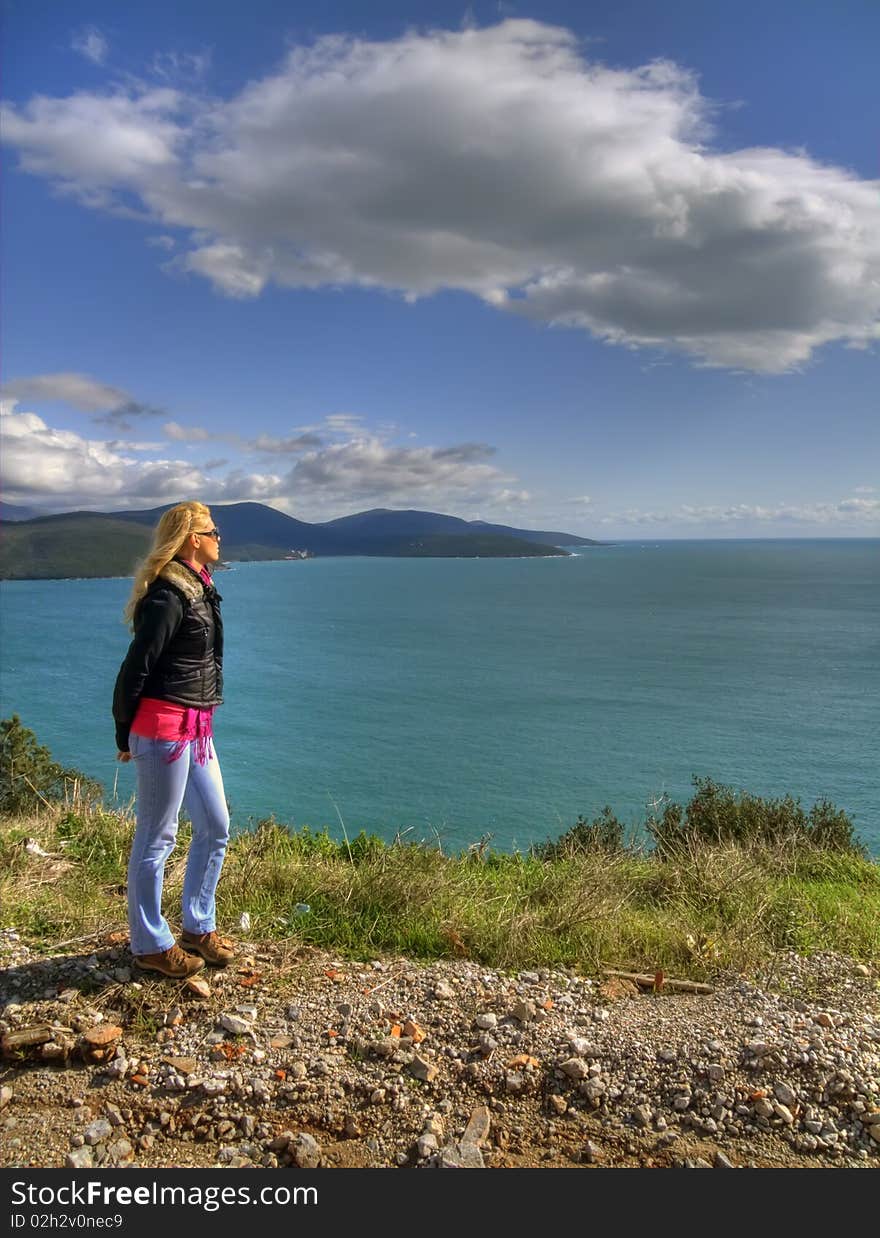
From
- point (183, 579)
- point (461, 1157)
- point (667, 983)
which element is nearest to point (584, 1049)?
point (461, 1157)

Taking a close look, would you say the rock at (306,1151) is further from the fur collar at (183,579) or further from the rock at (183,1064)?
the fur collar at (183,579)

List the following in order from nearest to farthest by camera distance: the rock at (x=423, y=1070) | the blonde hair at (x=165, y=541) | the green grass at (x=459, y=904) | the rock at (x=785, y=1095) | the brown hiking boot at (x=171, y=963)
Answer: the rock at (x=785, y=1095), the rock at (x=423, y=1070), the blonde hair at (x=165, y=541), the brown hiking boot at (x=171, y=963), the green grass at (x=459, y=904)

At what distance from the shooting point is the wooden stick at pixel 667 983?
3932mm

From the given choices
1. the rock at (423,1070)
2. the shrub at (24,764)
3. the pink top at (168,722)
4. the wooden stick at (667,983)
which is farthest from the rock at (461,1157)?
the shrub at (24,764)

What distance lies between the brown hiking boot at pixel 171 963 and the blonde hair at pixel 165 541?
159 centimetres

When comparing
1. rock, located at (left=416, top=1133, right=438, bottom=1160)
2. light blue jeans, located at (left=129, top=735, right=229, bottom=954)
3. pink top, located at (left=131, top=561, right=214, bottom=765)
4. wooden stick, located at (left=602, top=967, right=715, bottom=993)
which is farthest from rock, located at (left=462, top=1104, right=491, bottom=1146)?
pink top, located at (left=131, top=561, right=214, bottom=765)

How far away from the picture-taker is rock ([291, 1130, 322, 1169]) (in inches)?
107

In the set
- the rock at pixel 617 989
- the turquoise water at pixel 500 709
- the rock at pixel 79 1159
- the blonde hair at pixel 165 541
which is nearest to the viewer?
the rock at pixel 79 1159

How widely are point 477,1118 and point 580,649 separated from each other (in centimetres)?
8236

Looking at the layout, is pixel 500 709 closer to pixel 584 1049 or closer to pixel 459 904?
pixel 459 904

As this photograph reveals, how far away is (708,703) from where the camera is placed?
56594 millimetres

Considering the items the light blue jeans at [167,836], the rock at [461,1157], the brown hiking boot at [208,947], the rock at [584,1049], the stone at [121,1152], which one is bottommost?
the stone at [121,1152]

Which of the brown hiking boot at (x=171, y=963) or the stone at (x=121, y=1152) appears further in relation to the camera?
the brown hiking boot at (x=171, y=963)
